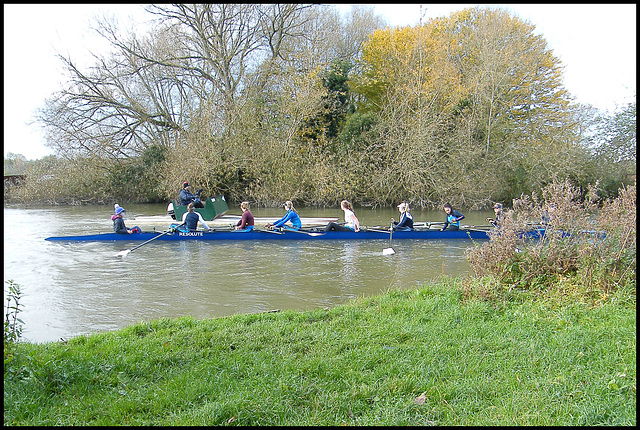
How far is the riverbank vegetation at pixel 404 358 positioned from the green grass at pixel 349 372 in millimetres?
14

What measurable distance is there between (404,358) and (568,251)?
3.24 meters

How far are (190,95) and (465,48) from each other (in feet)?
54.3

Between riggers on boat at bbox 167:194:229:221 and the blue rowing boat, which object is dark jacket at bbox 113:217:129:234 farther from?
riggers on boat at bbox 167:194:229:221

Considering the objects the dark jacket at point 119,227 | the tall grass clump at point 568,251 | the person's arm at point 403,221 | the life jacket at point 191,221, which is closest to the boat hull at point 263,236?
the dark jacket at point 119,227

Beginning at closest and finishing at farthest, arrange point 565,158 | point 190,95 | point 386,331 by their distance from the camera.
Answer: point 386,331 → point 565,158 → point 190,95

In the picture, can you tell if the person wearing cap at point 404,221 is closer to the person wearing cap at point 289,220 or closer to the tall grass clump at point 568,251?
the person wearing cap at point 289,220

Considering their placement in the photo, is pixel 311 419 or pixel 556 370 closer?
pixel 311 419

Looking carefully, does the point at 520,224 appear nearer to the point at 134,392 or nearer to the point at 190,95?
the point at 134,392

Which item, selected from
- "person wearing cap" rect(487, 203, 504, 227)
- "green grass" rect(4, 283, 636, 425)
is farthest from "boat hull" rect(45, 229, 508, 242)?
"green grass" rect(4, 283, 636, 425)

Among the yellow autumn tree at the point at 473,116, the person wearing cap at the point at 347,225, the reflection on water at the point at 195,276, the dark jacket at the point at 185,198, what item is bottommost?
Answer: the reflection on water at the point at 195,276

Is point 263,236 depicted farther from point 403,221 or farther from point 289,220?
point 403,221

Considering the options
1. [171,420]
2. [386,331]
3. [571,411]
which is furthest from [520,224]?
[171,420]

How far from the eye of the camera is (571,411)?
308 cm

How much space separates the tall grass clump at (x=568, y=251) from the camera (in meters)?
5.45
